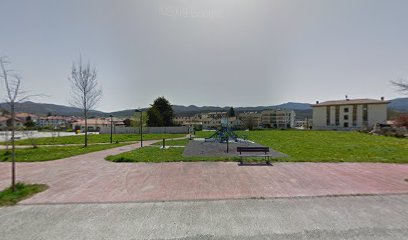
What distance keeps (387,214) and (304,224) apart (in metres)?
2.28

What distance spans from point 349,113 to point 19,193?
91187 mm

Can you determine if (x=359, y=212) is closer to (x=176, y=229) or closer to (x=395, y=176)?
(x=176, y=229)

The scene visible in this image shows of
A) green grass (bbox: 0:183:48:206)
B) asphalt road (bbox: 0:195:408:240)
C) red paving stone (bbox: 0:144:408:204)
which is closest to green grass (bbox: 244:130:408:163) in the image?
red paving stone (bbox: 0:144:408:204)

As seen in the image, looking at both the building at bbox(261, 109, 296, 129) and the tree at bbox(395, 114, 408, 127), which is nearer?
the tree at bbox(395, 114, 408, 127)

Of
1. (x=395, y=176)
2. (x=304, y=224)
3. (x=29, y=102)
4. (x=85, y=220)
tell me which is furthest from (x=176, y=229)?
(x=395, y=176)

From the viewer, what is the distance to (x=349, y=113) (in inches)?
3068

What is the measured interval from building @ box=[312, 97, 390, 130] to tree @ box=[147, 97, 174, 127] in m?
55.0

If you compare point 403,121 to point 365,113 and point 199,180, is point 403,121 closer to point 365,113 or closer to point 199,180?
point 365,113

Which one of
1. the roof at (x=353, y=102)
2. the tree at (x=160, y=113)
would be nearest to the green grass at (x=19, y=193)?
the tree at (x=160, y=113)

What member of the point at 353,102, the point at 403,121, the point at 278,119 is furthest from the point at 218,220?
the point at 278,119

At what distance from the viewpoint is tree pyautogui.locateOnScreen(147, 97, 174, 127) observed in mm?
60531

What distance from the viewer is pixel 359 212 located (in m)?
5.41

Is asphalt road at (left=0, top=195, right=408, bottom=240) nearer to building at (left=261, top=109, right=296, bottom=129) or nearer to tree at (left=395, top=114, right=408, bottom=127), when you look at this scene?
tree at (left=395, top=114, right=408, bottom=127)

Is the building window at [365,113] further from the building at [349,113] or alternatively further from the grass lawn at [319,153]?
the grass lawn at [319,153]
